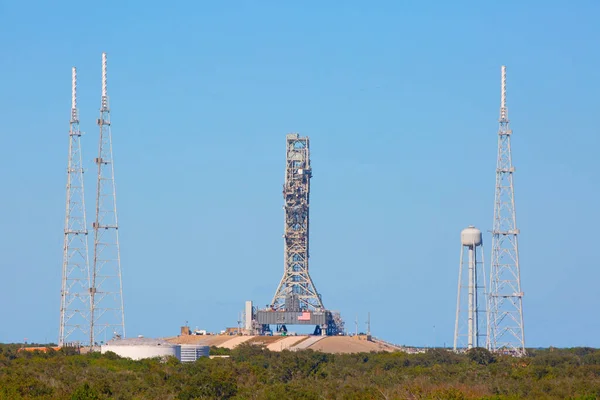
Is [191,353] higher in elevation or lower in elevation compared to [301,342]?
lower

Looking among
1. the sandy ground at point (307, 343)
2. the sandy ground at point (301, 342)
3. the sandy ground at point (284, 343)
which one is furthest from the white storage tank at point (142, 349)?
the sandy ground at point (284, 343)

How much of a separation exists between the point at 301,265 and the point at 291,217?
17.9 feet

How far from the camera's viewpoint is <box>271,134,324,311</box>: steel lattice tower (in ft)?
519

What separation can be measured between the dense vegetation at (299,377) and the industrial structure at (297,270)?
1628 cm

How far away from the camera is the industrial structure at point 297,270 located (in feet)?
518

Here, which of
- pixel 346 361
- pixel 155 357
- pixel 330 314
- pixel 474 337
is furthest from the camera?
pixel 330 314

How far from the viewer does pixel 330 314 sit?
158 metres

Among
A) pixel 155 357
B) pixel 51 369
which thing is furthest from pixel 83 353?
pixel 51 369

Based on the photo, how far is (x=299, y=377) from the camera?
11606 cm

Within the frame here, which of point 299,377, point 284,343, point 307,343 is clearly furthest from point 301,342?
point 299,377

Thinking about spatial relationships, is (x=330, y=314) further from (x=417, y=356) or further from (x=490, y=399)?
(x=490, y=399)

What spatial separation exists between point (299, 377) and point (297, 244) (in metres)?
43.4

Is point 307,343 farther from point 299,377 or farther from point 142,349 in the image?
point 299,377

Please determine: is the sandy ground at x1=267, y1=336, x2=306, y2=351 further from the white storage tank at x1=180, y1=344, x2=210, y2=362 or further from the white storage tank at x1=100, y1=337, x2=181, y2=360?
the white storage tank at x1=100, y1=337, x2=181, y2=360
